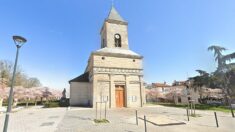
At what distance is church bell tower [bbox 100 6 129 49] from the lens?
24.8m

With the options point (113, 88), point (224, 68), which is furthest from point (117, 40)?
point (224, 68)

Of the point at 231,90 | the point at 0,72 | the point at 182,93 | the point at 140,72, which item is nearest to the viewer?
the point at 140,72

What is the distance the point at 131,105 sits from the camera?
68.7ft

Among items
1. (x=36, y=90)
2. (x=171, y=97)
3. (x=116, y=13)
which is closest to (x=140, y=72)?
(x=116, y=13)

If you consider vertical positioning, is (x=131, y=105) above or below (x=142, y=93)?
below

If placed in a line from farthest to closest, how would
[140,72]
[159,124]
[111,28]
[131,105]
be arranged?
[111,28], [140,72], [131,105], [159,124]

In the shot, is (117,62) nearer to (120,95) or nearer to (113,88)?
(113,88)

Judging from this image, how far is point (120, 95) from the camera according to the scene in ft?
69.5

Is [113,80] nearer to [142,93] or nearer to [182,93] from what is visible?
[142,93]

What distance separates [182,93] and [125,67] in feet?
89.6

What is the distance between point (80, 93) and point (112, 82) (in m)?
6.23

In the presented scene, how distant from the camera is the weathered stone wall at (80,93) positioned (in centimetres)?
2334

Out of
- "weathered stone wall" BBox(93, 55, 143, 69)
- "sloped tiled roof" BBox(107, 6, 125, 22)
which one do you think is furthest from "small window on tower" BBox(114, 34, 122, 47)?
"weathered stone wall" BBox(93, 55, 143, 69)

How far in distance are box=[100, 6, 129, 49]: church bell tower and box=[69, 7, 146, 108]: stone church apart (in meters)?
0.37
